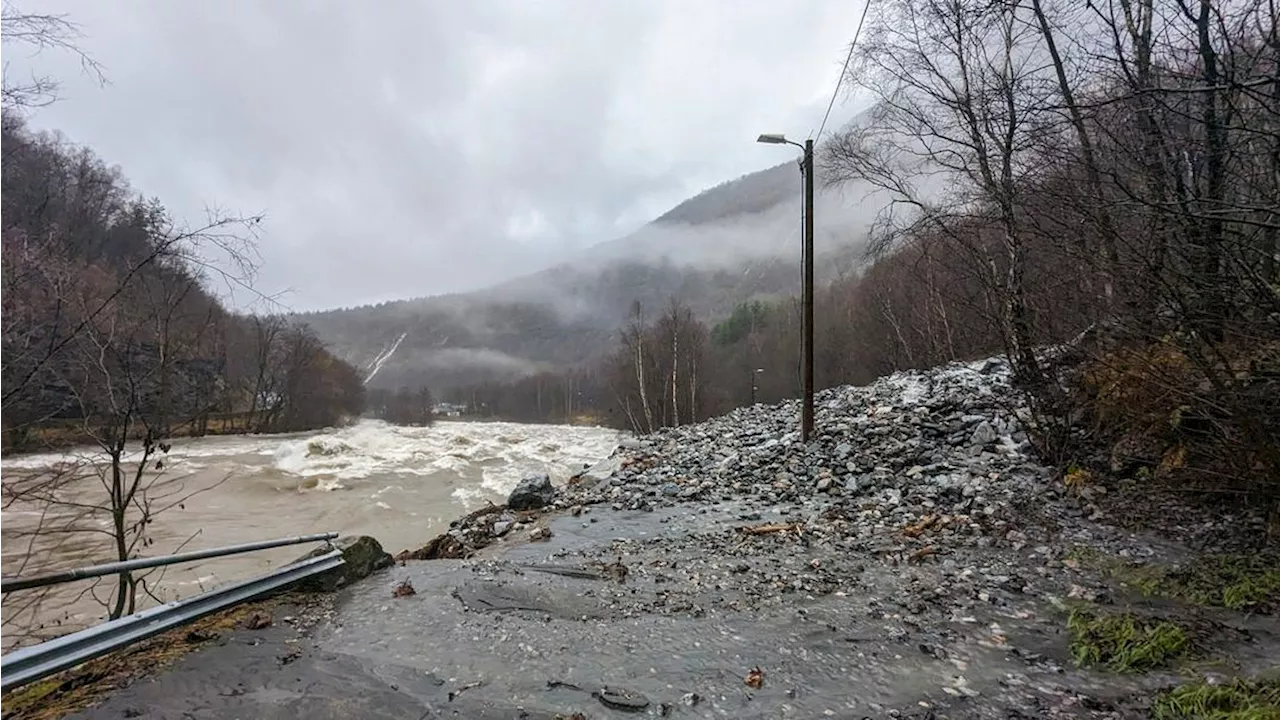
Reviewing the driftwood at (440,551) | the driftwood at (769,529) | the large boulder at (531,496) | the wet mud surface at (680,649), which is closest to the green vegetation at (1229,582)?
the wet mud surface at (680,649)

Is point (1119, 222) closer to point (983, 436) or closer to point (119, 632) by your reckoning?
point (983, 436)

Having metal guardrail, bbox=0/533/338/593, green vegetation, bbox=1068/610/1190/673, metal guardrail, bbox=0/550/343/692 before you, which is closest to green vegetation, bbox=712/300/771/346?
green vegetation, bbox=1068/610/1190/673

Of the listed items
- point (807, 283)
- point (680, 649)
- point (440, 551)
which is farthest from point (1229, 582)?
point (807, 283)

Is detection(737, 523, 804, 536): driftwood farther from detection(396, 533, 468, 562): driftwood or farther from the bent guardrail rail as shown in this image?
the bent guardrail rail

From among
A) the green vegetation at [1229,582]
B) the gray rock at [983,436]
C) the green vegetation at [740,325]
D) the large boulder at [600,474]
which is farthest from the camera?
the green vegetation at [740,325]

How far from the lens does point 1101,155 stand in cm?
588

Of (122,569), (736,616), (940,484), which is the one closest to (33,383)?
(122,569)

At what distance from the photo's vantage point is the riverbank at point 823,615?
3496 millimetres

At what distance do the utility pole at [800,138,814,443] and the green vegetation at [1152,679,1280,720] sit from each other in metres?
8.43

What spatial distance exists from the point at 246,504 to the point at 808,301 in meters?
16.6

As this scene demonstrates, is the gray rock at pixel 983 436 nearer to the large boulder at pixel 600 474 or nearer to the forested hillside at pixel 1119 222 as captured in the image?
the forested hillside at pixel 1119 222

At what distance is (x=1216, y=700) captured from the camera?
10.3 ft

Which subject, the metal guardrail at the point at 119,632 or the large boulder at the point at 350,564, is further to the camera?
the large boulder at the point at 350,564

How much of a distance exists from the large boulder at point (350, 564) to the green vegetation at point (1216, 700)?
621 cm
